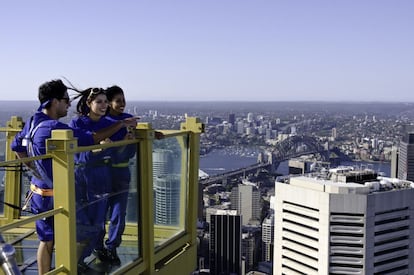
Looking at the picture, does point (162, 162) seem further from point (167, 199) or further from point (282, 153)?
point (282, 153)

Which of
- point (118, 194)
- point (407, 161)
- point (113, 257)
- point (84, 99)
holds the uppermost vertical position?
point (84, 99)

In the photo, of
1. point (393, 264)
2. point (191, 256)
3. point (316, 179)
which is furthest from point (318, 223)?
point (191, 256)

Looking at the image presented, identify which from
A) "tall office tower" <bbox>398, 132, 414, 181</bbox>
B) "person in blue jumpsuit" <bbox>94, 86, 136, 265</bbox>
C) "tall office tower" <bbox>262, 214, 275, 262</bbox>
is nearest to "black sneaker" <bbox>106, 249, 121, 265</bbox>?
"person in blue jumpsuit" <bbox>94, 86, 136, 265</bbox>

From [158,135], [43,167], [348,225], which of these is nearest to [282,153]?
[348,225]

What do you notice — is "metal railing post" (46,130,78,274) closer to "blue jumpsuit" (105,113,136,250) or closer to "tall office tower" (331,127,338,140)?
"blue jumpsuit" (105,113,136,250)

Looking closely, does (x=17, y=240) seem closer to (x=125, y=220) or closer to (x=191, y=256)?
(x=125, y=220)

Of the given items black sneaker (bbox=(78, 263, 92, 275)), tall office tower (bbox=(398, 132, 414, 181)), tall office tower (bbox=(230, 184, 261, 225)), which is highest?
black sneaker (bbox=(78, 263, 92, 275))
